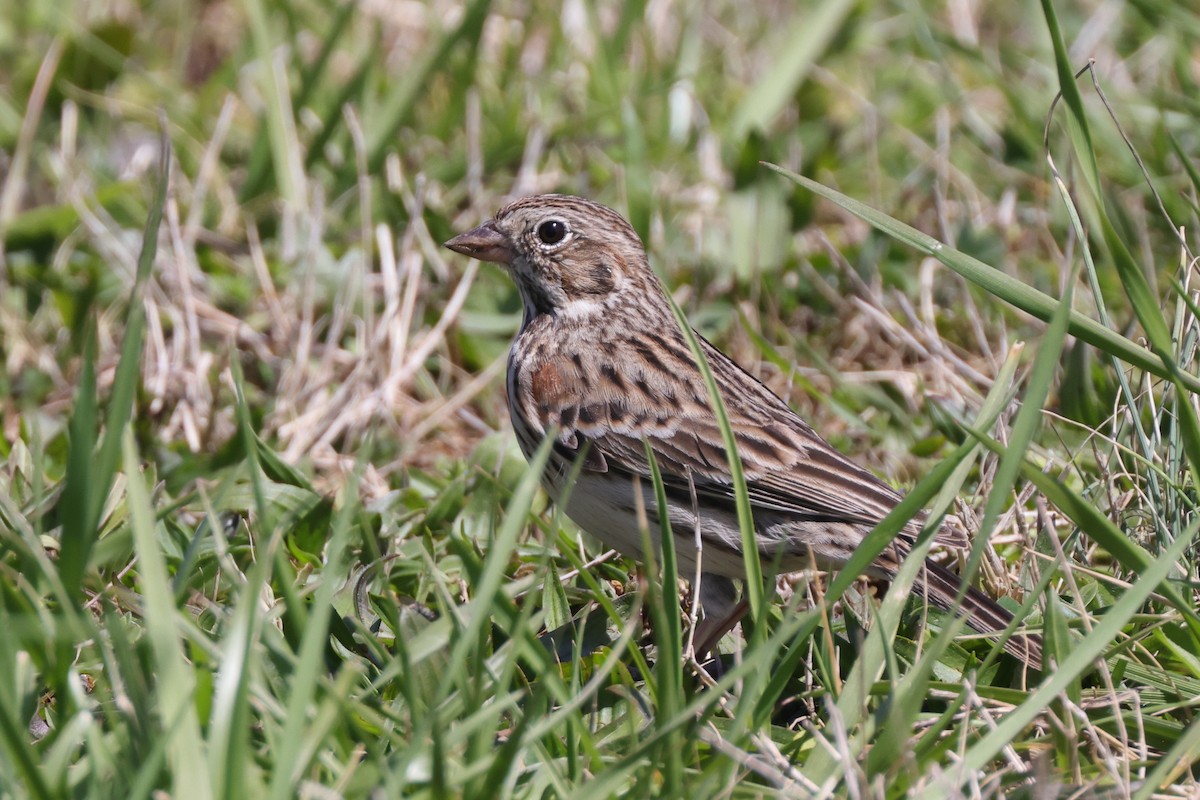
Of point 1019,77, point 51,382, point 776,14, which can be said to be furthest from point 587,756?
point 776,14

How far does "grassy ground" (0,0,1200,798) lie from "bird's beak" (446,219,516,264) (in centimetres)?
68

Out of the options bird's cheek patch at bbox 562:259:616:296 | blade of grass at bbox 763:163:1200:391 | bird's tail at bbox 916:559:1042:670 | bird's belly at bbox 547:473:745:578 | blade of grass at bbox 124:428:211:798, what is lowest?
bird's belly at bbox 547:473:745:578

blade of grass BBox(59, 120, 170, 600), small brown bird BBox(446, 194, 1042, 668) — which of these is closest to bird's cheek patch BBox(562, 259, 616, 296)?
small brown bird BBox(446, 194, 1042, 668)

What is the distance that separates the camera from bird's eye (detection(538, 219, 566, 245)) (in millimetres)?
4543

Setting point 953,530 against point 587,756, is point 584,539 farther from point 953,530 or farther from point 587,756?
point 587,756

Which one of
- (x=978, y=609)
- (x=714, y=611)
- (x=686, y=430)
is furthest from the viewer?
(x=686, y=430)

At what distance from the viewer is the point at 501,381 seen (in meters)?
5.40

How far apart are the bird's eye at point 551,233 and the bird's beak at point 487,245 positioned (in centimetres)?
11

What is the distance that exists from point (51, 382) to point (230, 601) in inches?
75.9

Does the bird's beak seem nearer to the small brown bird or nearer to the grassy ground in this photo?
the small brown bird

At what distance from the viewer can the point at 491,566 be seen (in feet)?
8.82

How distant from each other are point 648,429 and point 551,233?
2.67ft

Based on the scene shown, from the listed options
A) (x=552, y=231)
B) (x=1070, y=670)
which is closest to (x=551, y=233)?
(x=552, y=231)

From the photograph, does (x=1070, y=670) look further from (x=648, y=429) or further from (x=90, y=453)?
(x=90, y=453)
